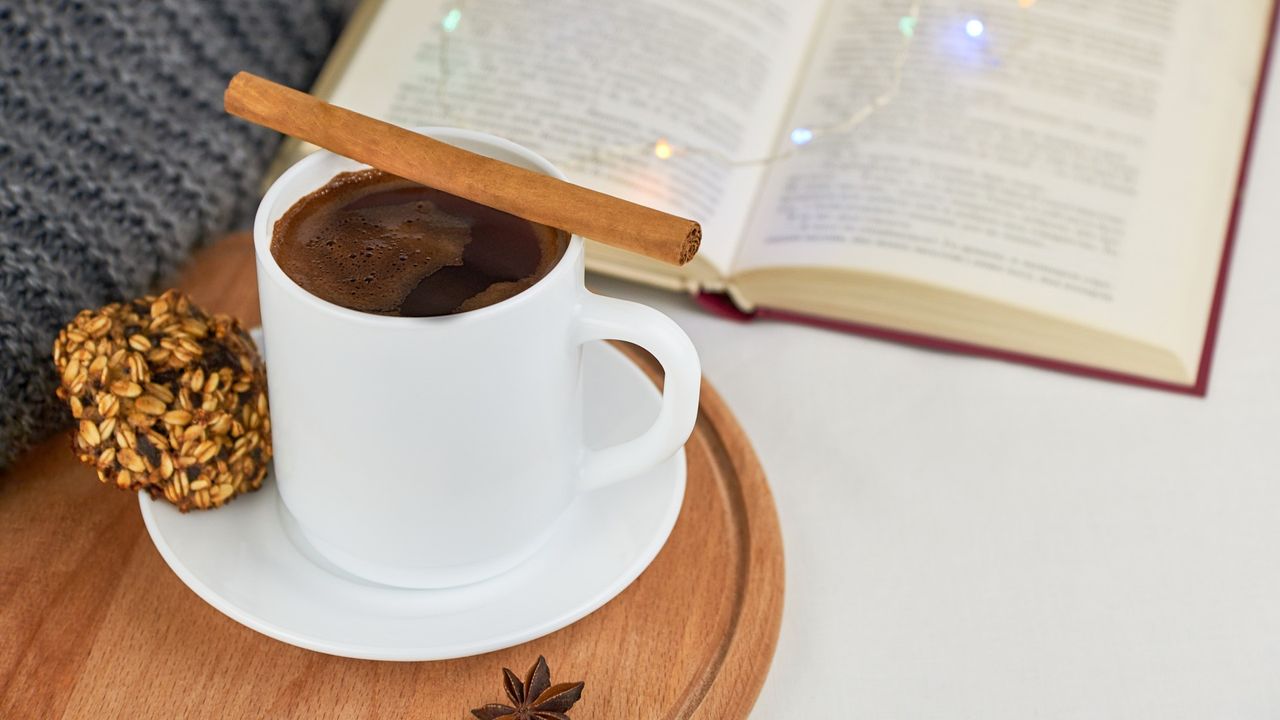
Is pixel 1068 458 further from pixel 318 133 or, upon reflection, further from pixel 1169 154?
pixel 318 133

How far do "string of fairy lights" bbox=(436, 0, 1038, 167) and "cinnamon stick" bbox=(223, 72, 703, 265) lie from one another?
366 mm

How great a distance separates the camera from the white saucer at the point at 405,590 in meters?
0.53

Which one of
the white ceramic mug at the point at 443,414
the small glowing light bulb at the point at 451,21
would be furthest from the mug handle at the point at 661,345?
the small glowing light bulb at the point at 451,21

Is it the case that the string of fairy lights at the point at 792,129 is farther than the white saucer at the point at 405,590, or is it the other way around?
the string of fairy lights at the point at 792,129

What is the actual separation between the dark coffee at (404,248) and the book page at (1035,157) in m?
0.34

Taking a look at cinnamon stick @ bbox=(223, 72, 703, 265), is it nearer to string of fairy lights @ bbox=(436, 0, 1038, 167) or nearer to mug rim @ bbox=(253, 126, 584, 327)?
mug rim @ bbox=(253, 126, 584, 327)

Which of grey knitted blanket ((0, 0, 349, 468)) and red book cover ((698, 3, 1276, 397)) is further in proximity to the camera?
red book cover ((698, 3, 1276, 397))

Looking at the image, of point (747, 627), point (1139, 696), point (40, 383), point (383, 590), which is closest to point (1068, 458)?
point (1139, 696)

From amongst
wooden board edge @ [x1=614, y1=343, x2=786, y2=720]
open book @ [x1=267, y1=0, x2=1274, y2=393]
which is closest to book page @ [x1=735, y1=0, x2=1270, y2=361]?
open book @ [x1=267, y1=0, x2=1274, y2=393]

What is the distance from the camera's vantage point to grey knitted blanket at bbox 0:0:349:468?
0.64 m

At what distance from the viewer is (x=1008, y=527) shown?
2.34 feet

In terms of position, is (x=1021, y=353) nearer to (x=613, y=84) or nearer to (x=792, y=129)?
(x=792, y=129)

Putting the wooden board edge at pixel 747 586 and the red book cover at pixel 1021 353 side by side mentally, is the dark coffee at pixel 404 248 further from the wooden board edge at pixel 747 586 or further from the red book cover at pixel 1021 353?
the red book cover at pixel 1021 353

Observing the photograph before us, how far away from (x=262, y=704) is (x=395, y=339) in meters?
0.20
